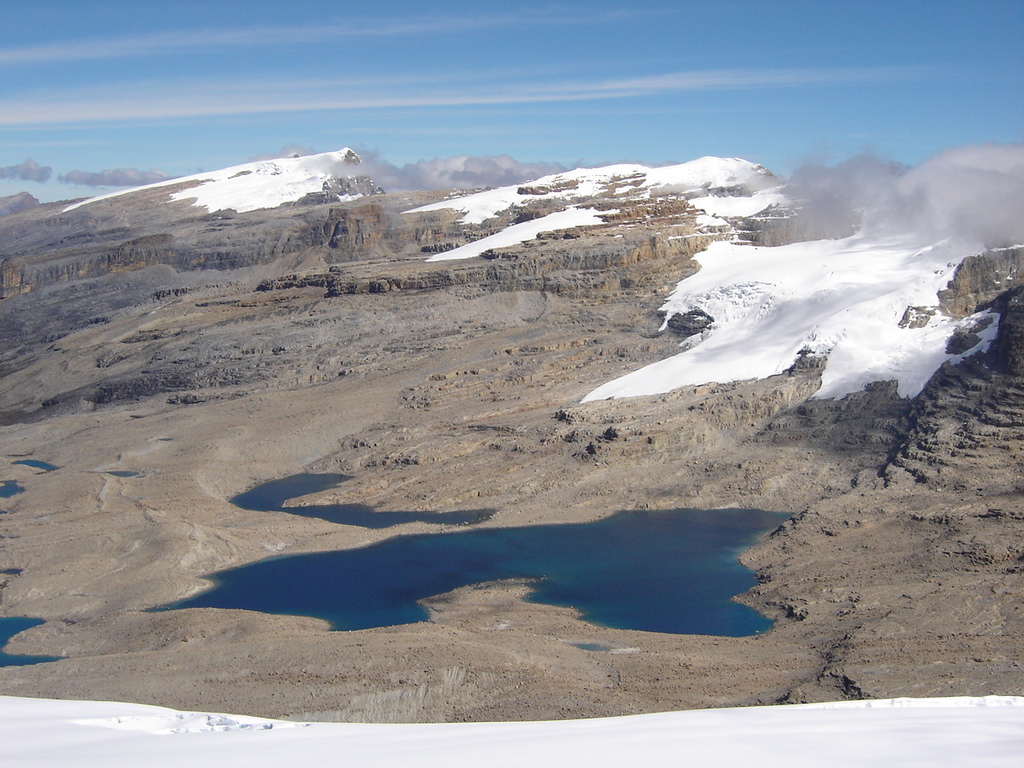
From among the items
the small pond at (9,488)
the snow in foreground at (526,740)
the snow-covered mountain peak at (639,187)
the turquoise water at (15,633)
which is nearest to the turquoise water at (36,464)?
the small pond at (9,488)

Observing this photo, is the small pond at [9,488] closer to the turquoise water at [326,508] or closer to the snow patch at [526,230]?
the turquoise water at [326,508]

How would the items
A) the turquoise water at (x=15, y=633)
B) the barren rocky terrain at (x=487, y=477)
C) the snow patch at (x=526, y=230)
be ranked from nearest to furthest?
the barren rocky terrain at (x=487, y=477) → the turquoise water at (x=15, y=633) → the snow patch at (x=526, y=230)

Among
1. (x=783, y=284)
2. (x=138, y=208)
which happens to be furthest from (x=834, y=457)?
(x=138, y=208)

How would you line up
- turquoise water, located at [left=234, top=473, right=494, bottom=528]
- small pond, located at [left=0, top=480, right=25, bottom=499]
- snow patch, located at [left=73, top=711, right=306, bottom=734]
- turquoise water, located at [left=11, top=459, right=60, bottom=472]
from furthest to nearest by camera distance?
turquoise water, located at [left=11, top=459, right=60, bottom=472] → small pond, located at [left=0, top=480, right=25, bottom=499] → turquoise water, located at [left=234, top=473, right=494, bottom=528] → snow patch, located at [left=73, top=711, right=306, bottom=734]

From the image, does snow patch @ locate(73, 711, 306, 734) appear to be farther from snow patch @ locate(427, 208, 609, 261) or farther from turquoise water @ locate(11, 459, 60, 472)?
snow patch @ locate(427, 208, 609, 261)

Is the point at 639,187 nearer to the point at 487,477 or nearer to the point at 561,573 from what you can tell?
the point at 487,477

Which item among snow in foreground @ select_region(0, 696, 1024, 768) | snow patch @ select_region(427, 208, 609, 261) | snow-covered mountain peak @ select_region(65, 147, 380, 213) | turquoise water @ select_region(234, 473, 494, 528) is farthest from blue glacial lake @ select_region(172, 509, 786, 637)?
snow-covered mountain peak @ select_region(65, 147, 380, 213)
